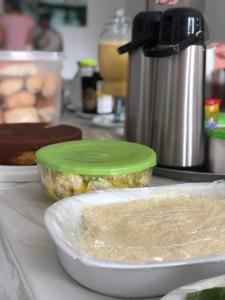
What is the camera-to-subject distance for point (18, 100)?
39.4 inches

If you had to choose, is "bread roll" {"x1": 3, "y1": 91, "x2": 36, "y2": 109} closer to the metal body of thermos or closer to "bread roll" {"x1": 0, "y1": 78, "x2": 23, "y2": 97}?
"bread roll" {"x1": 0, "y1": 78, "x2": 23, "y2": 97}

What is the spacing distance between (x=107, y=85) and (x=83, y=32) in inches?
55.0

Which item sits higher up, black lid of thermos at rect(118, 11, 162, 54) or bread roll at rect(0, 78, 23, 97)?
black lid of thermos at rect(118, 11, 162, 54)

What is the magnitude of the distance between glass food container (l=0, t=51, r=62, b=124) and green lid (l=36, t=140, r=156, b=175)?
1.14 feet

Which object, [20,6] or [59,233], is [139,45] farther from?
[20,6]

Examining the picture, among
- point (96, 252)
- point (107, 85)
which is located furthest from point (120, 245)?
point (107, 85)

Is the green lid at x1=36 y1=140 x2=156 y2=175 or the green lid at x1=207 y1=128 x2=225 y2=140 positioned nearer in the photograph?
the green lid at x1=36 y1=140 x2=156 y2=175

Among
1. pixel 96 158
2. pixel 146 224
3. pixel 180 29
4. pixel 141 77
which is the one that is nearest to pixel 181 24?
pixel 180 29

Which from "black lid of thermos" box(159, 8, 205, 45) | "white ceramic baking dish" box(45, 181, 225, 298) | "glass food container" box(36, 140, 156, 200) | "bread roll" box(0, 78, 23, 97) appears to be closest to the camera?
"white ceramic baking dish" box(45, 181, 225, 298)

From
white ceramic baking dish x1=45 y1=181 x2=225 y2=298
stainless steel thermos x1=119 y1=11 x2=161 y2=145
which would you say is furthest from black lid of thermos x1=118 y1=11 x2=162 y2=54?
white ceramic baking dish x1=45 y1=181 x2=225 y2=298

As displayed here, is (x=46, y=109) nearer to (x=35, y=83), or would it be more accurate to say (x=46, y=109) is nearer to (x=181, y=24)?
(x=35, y=83)

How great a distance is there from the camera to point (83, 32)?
8.09 feet

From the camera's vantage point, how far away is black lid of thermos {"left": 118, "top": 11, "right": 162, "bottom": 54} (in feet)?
2.53

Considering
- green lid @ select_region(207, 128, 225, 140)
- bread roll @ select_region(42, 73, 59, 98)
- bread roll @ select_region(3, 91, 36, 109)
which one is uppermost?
bread roll @ select_region(42, 73, 59, 98)
